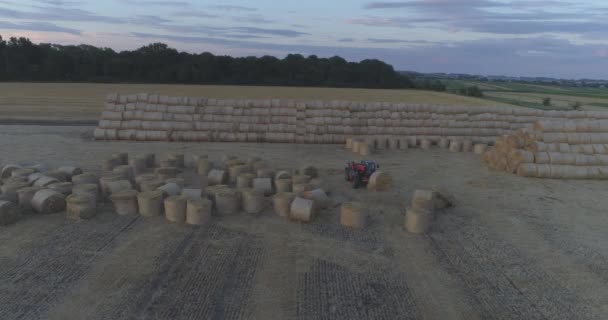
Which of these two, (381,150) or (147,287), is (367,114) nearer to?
(381,150)

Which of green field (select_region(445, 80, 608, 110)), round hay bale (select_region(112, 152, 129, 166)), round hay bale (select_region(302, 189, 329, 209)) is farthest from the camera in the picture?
green field (select_region(445, 80, 608, 110))

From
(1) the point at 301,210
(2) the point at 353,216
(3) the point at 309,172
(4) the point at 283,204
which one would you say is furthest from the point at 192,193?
(3) the point at 309,172

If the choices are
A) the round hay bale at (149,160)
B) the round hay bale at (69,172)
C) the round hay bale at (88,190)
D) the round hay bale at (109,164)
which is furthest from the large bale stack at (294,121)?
the round hay bale at (88,190)

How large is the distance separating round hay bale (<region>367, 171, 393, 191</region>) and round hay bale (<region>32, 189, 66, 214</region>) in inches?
222

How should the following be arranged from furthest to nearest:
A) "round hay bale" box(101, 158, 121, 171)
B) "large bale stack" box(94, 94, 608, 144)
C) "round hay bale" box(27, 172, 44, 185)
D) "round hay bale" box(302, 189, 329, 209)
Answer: "large bale stack" box(94, 94, 608, 144) → "round hay bale" box(101, 158, 121, 171) → "round hay bale" box(27, 172, 44, 185) → "round hay bale" box(302, 189, 329, 209)

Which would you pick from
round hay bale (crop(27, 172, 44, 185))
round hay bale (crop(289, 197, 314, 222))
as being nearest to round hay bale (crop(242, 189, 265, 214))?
round hay bale (crop(289, 197, 314, 222))

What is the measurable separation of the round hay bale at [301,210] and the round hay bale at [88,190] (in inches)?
128

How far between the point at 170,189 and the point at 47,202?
1893 mm

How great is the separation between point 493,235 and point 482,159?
244 inches

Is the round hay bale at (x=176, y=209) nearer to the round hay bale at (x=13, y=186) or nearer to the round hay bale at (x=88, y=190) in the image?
the round hay bale at (x=88, y=190)

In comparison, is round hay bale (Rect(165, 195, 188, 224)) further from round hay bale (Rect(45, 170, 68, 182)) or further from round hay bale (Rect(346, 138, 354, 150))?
round hay bale (Rect(346, 138, 354, 150))

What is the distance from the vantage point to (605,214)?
805 centimetres

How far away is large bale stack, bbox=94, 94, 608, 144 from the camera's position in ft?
48.1

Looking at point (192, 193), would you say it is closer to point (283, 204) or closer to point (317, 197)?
point (283, 204)
